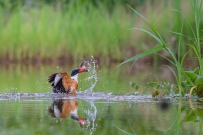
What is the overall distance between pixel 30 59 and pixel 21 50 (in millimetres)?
422

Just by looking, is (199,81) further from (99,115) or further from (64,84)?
(64,84)

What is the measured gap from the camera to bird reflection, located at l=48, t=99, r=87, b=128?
426 cm

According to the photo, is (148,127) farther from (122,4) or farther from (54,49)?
(122,4)

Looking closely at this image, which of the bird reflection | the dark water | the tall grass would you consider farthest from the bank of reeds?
the bird reflection

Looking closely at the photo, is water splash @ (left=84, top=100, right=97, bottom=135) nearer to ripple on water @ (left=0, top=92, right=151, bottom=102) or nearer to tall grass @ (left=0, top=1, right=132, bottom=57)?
ripple on water @ (left=0, top=92, right=151, bottom=102)

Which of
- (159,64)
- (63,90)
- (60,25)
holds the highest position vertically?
(60,25)

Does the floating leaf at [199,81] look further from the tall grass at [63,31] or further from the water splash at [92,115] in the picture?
the tall grass at [63,31]

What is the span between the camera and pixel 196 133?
353 cm

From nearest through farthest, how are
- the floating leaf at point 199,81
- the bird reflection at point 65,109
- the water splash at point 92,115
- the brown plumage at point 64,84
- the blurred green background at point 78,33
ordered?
the water splash at point 92,115 < the bird reflection at point 65,109 < the floating leaf at point 199,81 < the brown plumage at point 64,84 < the blurred green background at point 78,33

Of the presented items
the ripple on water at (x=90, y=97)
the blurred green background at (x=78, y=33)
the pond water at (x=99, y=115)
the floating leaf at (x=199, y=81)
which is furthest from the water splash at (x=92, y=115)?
the blurred green background at (x=78, y=33)

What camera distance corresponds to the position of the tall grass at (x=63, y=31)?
14.0 m

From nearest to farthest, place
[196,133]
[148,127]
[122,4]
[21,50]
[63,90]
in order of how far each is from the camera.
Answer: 1. [196,133]
2. [148,127]
3. [63,90]
4. [21,50]
5. [122,4]

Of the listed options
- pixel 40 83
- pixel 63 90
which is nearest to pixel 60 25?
pixel 40 83

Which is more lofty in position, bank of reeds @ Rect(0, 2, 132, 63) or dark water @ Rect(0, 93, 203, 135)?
bank of reeds @ Rect(0, 2, 132, 63)
